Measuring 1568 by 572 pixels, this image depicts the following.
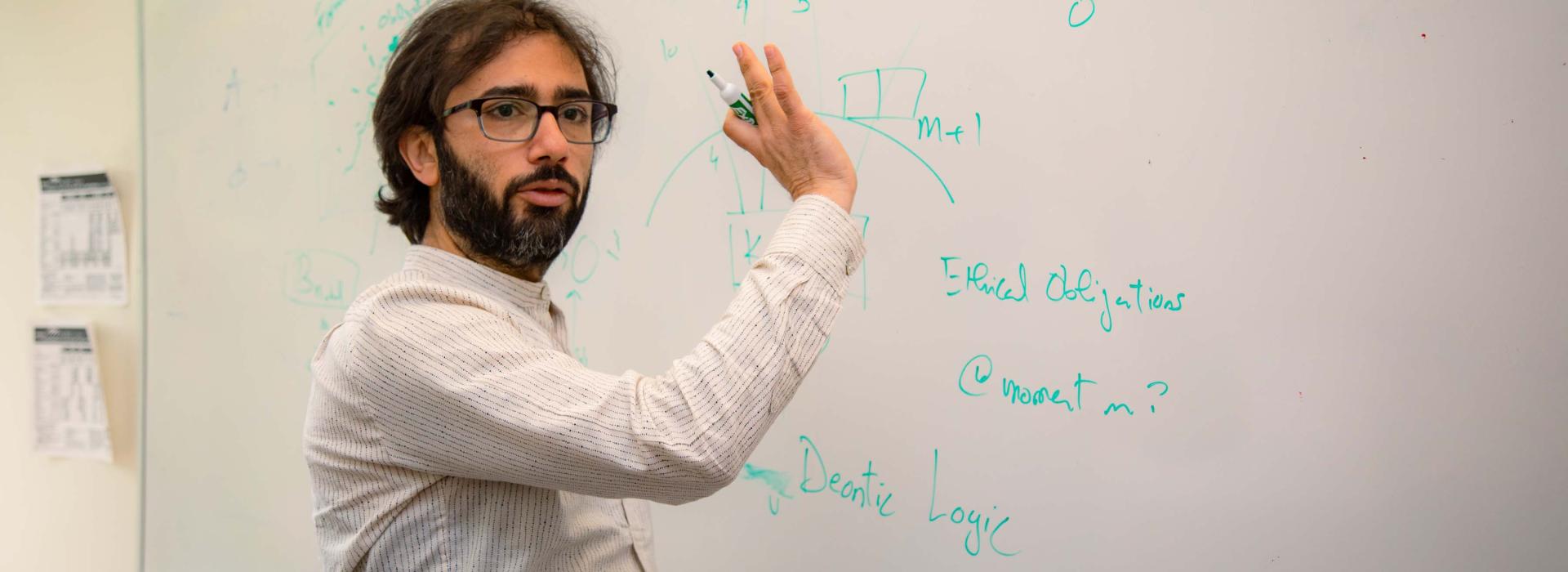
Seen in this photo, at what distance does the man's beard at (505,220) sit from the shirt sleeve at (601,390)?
0.41 ft

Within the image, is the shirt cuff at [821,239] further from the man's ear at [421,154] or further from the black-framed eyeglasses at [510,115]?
the man's ear at [421,154]

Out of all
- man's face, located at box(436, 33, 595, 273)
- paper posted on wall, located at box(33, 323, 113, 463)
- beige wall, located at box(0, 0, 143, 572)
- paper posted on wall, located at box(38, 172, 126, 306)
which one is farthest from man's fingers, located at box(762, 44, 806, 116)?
paper posted on wall, located at box(33, 323, 113, 463)

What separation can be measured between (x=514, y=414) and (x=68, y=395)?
6.00ft

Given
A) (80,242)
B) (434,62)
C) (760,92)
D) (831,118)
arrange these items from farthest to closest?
(80,242), (831,118), (434,62), (760,92)

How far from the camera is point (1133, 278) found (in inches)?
44.8

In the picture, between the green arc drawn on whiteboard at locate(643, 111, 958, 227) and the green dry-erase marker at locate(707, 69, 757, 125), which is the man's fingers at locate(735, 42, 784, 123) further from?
the green arc drawn on whiteboard at locate(643, 111, 958, 227)

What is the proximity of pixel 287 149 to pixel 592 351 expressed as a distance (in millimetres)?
721

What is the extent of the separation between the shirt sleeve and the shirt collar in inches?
4.8

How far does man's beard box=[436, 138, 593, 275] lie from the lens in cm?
97

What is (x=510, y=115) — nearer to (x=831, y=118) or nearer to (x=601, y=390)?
(x=601, y=390)

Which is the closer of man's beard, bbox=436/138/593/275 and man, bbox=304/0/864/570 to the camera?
man, bbox=304/0/864/570

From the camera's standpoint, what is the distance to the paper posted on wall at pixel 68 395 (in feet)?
6.79

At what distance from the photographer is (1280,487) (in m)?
1.08

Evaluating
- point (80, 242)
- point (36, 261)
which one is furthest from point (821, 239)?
point (36, 261)
